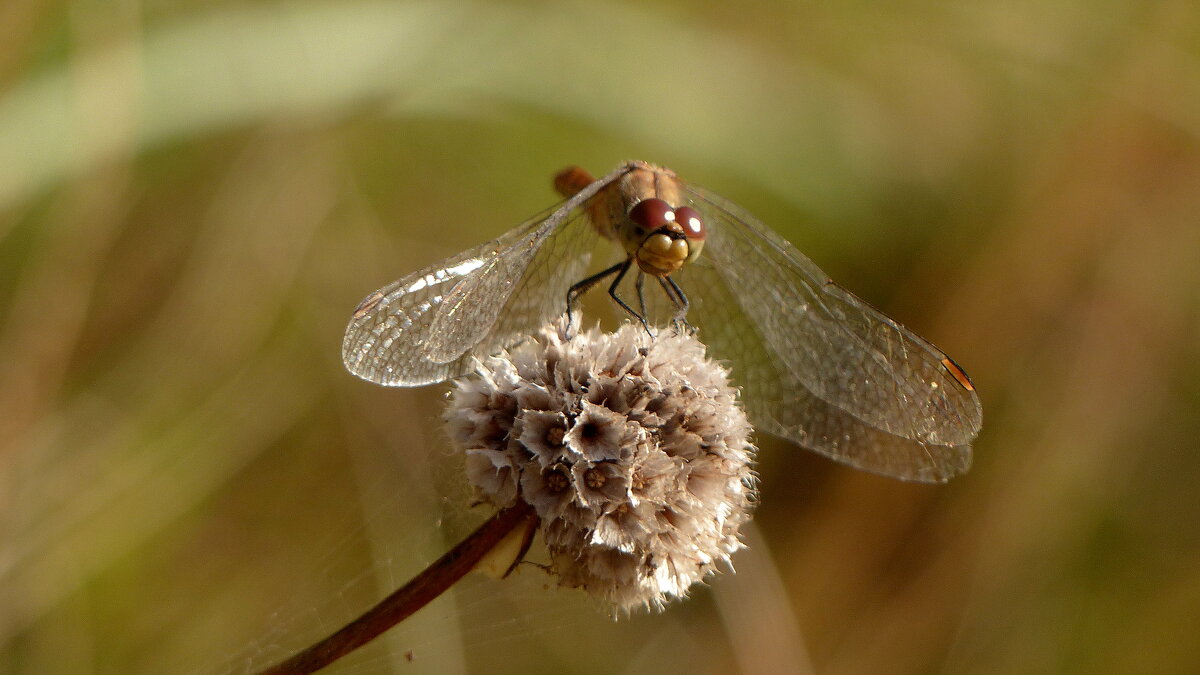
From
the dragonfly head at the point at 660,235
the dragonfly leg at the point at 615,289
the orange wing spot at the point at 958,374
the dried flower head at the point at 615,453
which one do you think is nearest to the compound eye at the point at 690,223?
the dragonfly head at the point at 660,235

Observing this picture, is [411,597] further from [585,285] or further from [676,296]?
[676,296]

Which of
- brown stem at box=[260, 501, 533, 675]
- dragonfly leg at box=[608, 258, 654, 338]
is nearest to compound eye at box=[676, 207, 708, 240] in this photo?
dragonfly leg at box=[608, 258, 654, 338]

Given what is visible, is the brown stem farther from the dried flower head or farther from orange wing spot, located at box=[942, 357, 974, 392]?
orange wing spot, located at box=[942, 357, 974, 392]

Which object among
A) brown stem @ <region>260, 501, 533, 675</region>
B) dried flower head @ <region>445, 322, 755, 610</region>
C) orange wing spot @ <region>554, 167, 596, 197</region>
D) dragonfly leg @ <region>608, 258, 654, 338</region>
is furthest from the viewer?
orange wing spot @ <region>554, 167, 596, 197</region>

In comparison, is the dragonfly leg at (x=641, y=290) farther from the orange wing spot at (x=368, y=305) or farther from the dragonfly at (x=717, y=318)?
the orange wing spot at (x=368, y=305)

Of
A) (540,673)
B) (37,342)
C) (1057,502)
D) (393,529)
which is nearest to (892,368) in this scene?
(393,529)

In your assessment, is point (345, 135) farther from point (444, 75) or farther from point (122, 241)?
point (122, 241)

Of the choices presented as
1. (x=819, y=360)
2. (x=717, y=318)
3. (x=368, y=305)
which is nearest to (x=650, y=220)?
(x=717, y=318)
